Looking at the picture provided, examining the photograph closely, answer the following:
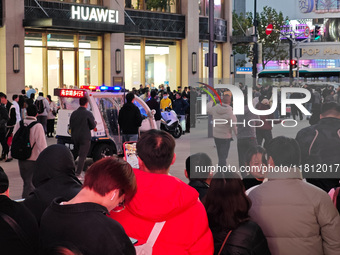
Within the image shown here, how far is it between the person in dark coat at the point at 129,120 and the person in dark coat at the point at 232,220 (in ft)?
31.5

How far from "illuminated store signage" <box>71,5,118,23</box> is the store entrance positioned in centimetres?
180

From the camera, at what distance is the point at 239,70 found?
41.6 metres

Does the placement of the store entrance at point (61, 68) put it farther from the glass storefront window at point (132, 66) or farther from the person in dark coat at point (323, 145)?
the person in dark coat at point (323, 145)

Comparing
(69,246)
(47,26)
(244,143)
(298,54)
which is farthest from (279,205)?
(298,54)

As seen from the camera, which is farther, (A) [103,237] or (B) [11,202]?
(B) [11,202]

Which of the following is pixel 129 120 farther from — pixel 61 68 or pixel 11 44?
pixel 61 68

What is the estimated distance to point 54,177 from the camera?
5137 mm

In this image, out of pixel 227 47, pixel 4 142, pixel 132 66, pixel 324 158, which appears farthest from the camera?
pixel 227 47

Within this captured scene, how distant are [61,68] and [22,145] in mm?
22020

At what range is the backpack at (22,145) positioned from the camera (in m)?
9.45

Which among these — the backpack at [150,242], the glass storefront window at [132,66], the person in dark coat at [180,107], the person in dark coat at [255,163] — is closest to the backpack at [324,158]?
the person in dark coat at [255,163]

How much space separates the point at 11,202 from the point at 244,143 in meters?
7.52

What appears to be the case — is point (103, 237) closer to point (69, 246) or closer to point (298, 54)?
point (69, 246)

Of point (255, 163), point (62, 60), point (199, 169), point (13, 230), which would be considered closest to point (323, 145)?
point (255, 163)
